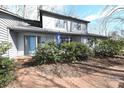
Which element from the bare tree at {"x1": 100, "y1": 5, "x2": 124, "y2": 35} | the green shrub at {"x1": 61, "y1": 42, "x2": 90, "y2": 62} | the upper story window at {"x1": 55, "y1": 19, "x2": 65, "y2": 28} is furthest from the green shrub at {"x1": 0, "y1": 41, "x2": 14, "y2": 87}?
the upper story window at {"x1": 55, "y1": 19, "x2": 65, "y2": 28}

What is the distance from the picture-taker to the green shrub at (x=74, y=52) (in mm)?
12258

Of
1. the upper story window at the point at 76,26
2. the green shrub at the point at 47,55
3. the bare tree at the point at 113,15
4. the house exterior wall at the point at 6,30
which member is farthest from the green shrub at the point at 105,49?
the upper story window at the point at 76,26

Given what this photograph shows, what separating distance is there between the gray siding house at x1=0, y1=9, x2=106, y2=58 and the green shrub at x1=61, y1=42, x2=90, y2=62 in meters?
3.62

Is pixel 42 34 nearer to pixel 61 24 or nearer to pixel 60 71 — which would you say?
pixel 61 24

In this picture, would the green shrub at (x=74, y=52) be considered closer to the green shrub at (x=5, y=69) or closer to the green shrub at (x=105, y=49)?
the green shrub at (x=105, y=49)

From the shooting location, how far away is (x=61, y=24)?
24109 millimetres

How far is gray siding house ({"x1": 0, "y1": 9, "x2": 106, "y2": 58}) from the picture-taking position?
15.2 meters

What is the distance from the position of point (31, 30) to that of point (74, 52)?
6243 millimetres

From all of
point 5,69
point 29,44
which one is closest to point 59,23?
point 29,44

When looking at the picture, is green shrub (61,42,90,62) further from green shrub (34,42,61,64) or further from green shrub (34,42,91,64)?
green shrub (34,42,61,64)

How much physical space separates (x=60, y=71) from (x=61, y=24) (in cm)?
1498

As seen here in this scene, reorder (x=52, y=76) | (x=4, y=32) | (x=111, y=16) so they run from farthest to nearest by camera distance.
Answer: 1. (x=4, y=32)
2. (x=111, y=16)
3. (x=52, y=76)
